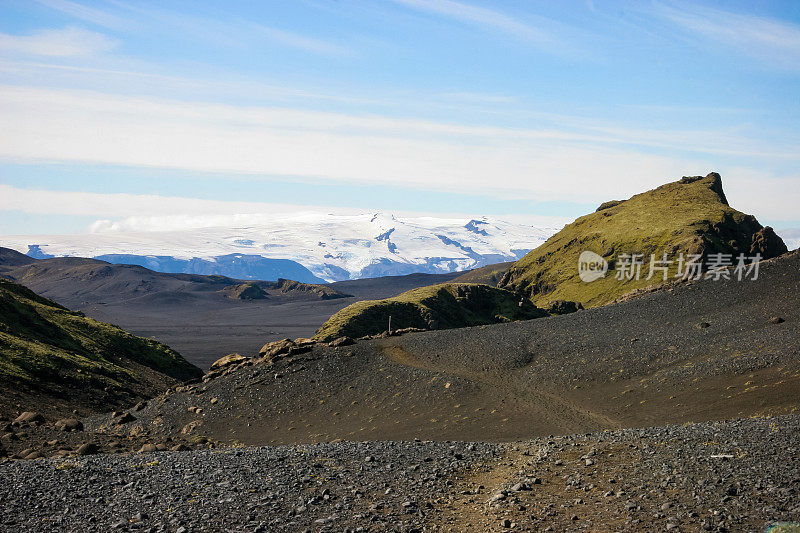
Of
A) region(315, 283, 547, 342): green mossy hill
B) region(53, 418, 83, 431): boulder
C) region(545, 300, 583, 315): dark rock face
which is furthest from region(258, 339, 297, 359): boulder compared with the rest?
region(545, 300, 583, 315): dark rock face

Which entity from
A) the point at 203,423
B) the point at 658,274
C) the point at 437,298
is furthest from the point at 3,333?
the point at 658,274

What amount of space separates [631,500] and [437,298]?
301ft

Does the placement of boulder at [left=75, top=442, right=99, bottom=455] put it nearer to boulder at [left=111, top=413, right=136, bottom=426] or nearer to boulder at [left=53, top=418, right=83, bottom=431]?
boulder at [left=53, top=418, right=83, bottom=431]

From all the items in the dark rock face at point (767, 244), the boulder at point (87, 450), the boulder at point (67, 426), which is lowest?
the boulder at point (67, 426)

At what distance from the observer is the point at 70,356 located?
176 ft

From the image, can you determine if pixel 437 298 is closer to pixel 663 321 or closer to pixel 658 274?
pixel 658 274

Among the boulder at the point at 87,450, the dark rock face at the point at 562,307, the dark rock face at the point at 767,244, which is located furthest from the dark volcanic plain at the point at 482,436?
Result: the dark rock face at the point at 767,244

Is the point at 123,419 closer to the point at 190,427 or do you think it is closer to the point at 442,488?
the point at 190,427

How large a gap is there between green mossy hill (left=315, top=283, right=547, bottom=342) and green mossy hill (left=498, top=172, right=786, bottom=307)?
19.1m

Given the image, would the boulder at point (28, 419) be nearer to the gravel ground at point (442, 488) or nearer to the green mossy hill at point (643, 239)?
the gravel ground at point (442, 488)

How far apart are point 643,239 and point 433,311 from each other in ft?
208

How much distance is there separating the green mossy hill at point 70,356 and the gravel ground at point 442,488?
27.1 m

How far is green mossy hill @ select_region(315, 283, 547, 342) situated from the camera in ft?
298

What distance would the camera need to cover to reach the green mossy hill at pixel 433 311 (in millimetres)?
90875
